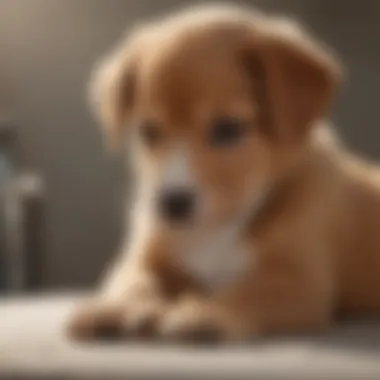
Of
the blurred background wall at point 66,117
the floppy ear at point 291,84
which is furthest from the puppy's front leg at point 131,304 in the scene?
the blurred background wall at point 66,117

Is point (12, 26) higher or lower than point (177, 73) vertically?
higher

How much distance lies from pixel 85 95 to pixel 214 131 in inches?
43.7

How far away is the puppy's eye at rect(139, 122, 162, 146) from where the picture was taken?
3.62ft

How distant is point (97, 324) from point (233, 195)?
22 centimetres

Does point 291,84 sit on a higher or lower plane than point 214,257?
higher

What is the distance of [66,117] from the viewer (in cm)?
213

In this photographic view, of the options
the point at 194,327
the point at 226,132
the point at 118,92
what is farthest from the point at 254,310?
the point at 118,92

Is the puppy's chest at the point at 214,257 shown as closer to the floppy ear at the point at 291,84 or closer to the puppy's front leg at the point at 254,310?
the puppy's front leg at the point at 254,310

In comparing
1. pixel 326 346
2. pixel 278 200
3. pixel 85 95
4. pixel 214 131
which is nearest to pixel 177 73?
pixel 214 131

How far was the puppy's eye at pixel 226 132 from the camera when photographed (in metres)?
1.06

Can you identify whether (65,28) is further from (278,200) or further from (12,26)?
(278,200)

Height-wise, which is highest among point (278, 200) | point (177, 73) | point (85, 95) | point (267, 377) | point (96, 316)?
point (85, 95)

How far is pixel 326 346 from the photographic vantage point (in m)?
0.94

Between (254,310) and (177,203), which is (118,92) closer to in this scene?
(177,203)
